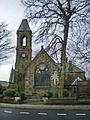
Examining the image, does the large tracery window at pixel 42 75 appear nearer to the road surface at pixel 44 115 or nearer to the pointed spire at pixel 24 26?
the pointed spire at pixel 24 26

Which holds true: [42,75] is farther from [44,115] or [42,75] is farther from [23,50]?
[44,115]

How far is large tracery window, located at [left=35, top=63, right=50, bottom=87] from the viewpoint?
234ft

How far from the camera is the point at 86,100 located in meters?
28.2

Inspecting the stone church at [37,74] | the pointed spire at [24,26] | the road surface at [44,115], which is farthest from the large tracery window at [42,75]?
the road surface at [44,115]

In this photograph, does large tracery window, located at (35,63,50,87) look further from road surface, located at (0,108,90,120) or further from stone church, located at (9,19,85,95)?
road surface, located at (0,108,90,120)

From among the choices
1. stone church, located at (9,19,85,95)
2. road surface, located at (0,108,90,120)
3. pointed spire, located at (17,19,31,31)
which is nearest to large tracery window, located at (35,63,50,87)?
stone church, located at (9,19,85,95)

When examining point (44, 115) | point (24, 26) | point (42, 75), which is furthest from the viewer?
point (24, 26)

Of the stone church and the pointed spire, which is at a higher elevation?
the pointed spire

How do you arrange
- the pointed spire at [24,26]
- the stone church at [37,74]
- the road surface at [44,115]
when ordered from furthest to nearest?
the pointed spire at [24,26] → the stone church at [37,74] → the road surface at [44,115]

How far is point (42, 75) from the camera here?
71.6m

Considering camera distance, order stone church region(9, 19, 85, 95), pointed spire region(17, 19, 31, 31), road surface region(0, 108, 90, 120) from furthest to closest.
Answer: pointed spire region(17, 19, 31, 31) → stone church region(9, 19, 85, 95) → road surface region(0, 108, 90, 120)

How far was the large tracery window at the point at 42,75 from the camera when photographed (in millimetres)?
71312

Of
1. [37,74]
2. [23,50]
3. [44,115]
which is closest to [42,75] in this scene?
[37,74]

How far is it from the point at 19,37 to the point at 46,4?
4354 centimetres
